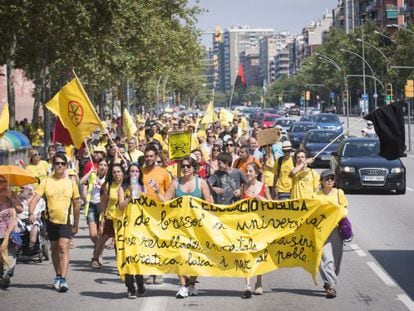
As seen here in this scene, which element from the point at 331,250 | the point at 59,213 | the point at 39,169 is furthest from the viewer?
the point at 39,169

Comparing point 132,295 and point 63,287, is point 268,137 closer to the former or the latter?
point 63,287

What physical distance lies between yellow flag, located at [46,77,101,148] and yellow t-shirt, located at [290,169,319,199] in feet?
9.70

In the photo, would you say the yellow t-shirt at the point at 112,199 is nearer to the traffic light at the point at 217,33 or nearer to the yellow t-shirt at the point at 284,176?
the yellow t-shirt at the point at 284,176

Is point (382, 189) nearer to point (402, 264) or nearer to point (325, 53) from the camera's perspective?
point (402, 264)

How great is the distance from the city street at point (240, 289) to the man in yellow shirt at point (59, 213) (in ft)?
0.97

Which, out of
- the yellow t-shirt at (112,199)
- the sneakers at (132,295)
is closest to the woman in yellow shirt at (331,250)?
the sneakers at (132,295)

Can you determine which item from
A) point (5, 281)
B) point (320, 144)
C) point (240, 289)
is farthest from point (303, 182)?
point (320, 144)

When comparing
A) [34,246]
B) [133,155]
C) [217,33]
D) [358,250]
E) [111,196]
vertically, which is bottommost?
[358,250]

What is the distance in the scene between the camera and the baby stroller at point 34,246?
48.8 ft

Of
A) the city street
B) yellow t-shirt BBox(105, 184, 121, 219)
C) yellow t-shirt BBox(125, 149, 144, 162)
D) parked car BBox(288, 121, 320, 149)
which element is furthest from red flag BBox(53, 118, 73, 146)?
parked car BBox(288, 121, 320, 149)

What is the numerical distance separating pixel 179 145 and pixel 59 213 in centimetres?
616

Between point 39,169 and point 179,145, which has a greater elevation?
point 179,145

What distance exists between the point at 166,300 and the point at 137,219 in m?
0.99

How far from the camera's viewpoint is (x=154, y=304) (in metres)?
11.4
